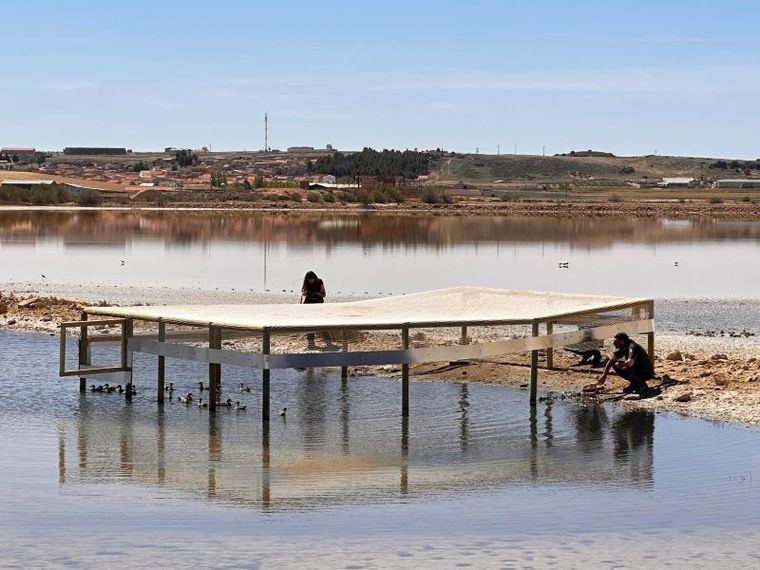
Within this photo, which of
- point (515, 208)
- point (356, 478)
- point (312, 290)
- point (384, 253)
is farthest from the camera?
point (515, 208)

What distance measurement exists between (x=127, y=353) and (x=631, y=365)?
6.80 meters

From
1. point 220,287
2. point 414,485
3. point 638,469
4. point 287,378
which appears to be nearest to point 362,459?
point 414,485

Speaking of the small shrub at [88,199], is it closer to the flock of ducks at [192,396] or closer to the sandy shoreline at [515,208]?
the sandy shoreline at [515,208]

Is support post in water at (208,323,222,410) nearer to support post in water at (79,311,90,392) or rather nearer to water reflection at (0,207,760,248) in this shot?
support post in water at (79,311,90,392)

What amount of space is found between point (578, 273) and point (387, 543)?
34.4 m

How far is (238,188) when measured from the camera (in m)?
135

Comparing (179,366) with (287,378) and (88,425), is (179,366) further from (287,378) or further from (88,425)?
(88,425)

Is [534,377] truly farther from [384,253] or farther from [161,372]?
[384,253]

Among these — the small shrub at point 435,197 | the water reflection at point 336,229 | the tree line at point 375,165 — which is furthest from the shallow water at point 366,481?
the tree line at point 375,165

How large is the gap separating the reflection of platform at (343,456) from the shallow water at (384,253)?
17.4 meters

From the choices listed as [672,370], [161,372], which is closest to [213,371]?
[161,372]

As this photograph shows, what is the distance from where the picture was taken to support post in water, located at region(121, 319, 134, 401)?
18469 mm

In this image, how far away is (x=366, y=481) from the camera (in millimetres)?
14266

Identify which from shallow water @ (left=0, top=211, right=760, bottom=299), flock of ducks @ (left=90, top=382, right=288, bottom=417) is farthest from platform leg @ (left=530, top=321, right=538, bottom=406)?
shallow water @ (left=0, top=211, right=760, bottom=299)
